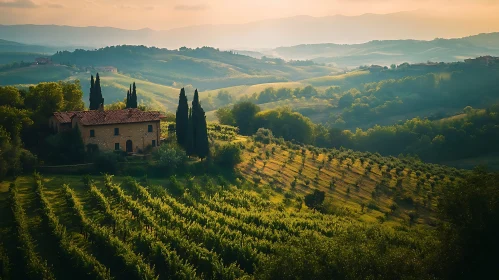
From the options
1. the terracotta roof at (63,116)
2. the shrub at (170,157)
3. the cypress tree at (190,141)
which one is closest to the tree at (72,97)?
the terracotta roof at (63,116)

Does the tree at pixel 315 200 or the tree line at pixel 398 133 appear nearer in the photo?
the tree at pixel 315 200

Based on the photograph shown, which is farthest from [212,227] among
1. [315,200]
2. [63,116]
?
[63,116]

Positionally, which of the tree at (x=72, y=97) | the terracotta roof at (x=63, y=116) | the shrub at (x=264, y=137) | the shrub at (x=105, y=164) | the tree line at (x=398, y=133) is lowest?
the tree line at (x=398, y=133)

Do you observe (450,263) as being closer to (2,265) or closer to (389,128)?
(2,265)

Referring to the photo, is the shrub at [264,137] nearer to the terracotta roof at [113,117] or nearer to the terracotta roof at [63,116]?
the terracotta roof at [113,117]

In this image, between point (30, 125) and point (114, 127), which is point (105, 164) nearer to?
point (114, 127)

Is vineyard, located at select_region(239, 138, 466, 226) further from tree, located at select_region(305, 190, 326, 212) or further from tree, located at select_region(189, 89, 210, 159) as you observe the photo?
tree, located at select_region(189, 89, 210, 159)

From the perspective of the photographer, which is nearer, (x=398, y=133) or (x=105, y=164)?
(x=105, y=164)
